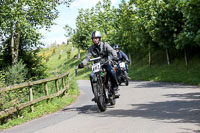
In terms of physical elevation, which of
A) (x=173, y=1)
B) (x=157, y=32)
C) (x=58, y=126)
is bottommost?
(x=58, y=126)

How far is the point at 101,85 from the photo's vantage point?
346 inches

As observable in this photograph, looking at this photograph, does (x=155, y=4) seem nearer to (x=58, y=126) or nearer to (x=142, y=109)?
(x=142, y=109)

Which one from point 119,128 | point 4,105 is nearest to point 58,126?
point 119,128

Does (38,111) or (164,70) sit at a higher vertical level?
(164,70)

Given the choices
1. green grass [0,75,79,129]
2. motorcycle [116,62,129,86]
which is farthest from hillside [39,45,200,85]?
green grass [0,75,79,129]

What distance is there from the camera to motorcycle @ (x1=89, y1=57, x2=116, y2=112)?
8.60 meters

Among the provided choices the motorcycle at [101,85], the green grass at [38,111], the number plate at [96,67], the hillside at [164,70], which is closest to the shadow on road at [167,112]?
the motorcycle at [101,85]

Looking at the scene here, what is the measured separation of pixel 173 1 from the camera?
80.7ft

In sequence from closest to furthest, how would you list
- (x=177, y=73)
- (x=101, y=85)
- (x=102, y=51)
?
(x=101, y=85) → (x=102, y=51) → (x=177, y=73)

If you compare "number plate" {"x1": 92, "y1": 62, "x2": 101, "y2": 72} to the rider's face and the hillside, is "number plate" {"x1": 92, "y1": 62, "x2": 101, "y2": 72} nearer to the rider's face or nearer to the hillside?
the rider's face

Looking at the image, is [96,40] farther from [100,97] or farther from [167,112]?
[167,112]

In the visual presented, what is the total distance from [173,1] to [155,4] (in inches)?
146

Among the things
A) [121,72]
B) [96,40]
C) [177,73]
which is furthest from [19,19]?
[177,73]

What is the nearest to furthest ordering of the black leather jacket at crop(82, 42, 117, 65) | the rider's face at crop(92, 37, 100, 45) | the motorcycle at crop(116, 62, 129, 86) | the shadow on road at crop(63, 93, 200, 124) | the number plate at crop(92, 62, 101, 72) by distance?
1. the shadow on road at crop(63, 93, 200, 124)
2. the number plate at crop(92, 62, 101, 72)
3. the rider's face at crop(92, 37, 100, 45)
4. the black leather jacket at crop(82, 42, 117, 65)
5. the motorcycle at crop(116, 62, 129, 86)
